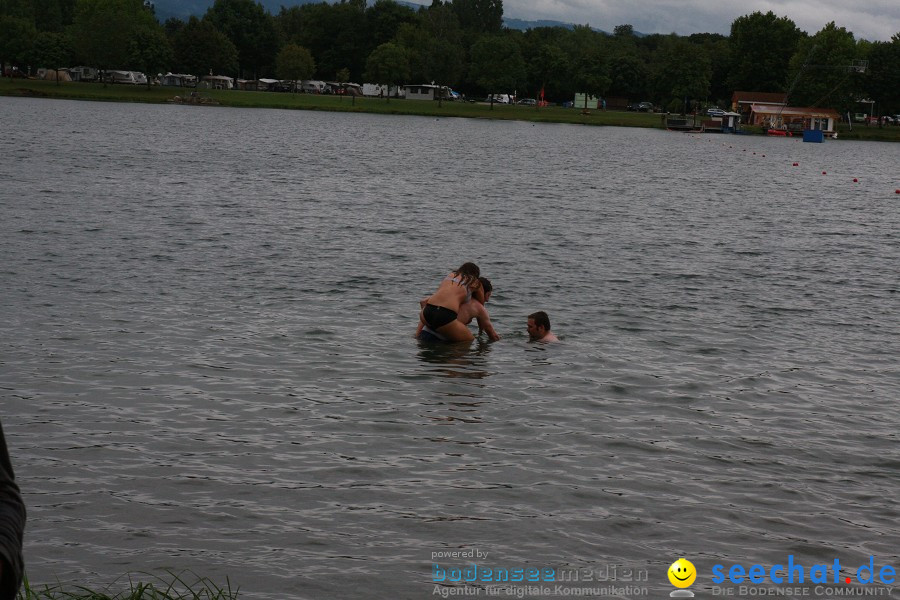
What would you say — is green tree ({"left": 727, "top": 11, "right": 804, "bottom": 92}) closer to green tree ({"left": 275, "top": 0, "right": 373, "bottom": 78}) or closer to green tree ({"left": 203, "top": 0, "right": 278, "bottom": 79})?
green tree ({"left": 275, "top": 0, "right": 373, "bottom": 78})

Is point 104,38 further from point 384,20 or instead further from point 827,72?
point 827,72

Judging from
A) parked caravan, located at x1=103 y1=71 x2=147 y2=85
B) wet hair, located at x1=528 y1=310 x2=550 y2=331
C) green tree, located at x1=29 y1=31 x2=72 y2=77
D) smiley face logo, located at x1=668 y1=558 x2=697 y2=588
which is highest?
green tree, located at x1=29 y1=31 x2=72 y2=77

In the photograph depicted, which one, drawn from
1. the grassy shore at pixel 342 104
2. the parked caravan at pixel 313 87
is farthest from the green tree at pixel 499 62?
the parked caravan at pixel 313 87

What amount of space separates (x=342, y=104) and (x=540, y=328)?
472 feet

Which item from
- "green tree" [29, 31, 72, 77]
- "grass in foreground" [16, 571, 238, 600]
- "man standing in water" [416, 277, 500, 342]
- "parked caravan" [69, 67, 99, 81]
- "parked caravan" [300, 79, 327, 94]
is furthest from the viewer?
"parked caravan" [300, 79, 327, 94]

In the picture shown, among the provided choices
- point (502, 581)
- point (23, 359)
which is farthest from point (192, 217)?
point (502, 581)

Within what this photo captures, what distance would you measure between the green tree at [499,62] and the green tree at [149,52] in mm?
49509

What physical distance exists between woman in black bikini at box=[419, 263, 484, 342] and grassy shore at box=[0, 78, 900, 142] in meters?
132

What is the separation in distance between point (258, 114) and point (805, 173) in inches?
3063

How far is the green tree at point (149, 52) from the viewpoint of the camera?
14962 centimetres

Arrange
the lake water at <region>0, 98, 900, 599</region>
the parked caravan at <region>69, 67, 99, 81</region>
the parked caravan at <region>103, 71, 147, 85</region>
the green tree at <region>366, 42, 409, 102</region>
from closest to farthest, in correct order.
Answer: the lake water at <region>0, 98, 900, 599</region> → the green tree at <region>366, 42, 409, 102</region> → the parked caravan at <region>103, 71, 147, 85</region> → the parked caravan at <region>69, 67, 99, 81</region>

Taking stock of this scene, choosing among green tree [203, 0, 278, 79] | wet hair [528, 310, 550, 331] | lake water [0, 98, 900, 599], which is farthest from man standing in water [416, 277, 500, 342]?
green tree [203, 0, 278, 79]

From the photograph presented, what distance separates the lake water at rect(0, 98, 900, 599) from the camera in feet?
33.0

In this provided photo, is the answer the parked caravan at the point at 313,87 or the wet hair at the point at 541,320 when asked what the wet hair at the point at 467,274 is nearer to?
the wet hair at the point at 541,320
